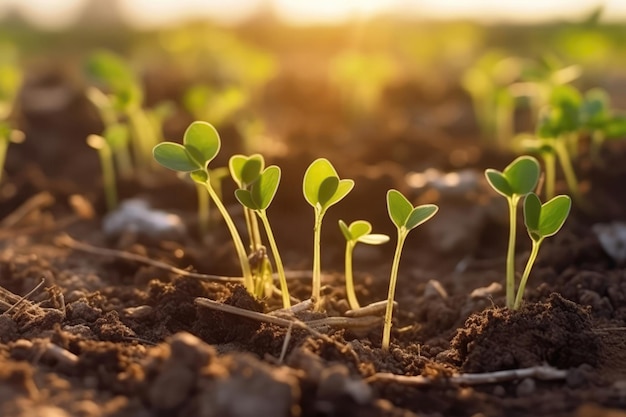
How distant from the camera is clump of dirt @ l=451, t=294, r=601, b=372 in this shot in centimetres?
192

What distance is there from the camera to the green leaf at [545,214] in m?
2.02

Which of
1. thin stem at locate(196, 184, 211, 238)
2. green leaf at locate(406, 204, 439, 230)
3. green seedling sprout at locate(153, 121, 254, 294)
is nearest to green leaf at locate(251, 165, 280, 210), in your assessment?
green seedling sprout at locate(153, 121, 254, 294)

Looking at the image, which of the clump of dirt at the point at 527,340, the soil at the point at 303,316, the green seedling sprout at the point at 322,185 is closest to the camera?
the soil at the point at 303,316

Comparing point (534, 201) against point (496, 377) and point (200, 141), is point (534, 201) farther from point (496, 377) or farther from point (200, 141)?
point (200, 141)

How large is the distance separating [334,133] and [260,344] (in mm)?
3440

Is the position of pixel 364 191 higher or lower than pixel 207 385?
higher

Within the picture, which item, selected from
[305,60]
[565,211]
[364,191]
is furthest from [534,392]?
[305,60]

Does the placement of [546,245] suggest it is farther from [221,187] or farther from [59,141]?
[59,141]

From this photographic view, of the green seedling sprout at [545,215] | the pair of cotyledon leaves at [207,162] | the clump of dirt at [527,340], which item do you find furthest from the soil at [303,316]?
the pair of cotyledon leaves at [207,162]

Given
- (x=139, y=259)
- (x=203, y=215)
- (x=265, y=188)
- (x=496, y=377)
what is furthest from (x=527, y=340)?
(x=203, y=215)

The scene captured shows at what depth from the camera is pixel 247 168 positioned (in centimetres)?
209

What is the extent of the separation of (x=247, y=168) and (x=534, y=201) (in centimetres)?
70

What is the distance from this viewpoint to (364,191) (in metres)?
3.37

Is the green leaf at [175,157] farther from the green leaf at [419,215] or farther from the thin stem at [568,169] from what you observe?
the thin stem at [568,169]
